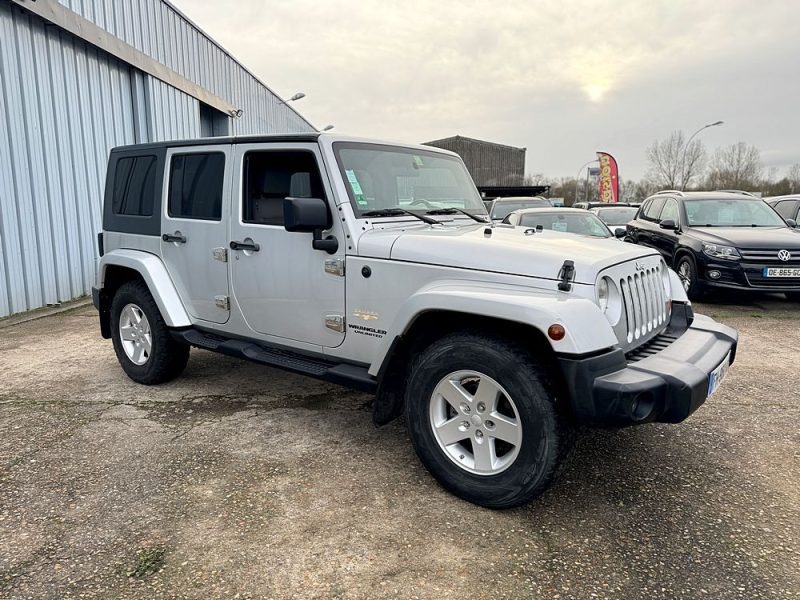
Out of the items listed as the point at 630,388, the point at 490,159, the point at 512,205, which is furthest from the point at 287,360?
the point at 490,159

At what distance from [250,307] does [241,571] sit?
1.92 meters

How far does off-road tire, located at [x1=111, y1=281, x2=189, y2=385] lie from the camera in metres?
4.46

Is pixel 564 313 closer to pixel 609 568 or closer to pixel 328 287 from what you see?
pixel 609 568

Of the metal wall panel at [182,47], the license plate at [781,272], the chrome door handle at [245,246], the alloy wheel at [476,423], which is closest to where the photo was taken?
the alloy wheel at [476,423]

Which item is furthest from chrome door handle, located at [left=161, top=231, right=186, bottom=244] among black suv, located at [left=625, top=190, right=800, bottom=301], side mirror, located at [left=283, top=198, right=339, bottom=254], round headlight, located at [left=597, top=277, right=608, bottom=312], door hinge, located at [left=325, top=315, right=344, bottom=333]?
black suv, located at [left=625, top=190, right=800, bottom=301]

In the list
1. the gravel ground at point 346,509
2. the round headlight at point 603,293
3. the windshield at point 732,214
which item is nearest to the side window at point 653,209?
the windshield at point 732,214

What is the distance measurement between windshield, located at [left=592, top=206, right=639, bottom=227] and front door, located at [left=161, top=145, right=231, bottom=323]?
12.4 m

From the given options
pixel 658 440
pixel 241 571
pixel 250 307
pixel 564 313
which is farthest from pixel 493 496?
pixel 250 307

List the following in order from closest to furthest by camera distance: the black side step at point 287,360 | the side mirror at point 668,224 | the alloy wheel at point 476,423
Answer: the alloy wheel at point 476,423 → the black side step at point 287,360 → the side mirror at point 668,224

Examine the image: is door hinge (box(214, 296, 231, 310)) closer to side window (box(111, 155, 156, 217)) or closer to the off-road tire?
the off-road tire

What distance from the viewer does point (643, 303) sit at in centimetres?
305

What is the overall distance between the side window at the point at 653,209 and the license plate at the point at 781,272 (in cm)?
281

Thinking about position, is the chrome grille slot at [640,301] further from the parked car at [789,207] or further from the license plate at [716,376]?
the parked car at [789,207]

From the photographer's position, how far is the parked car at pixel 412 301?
2.57 metres
